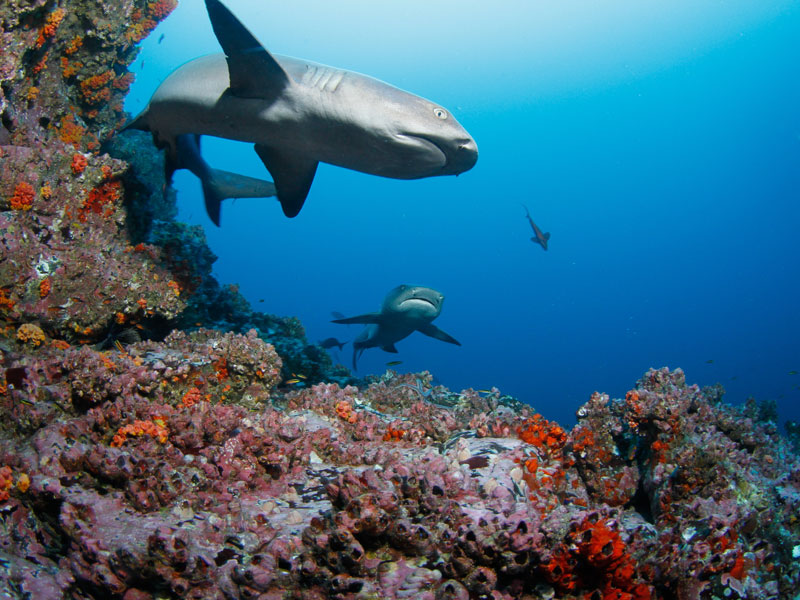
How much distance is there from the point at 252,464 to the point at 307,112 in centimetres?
355

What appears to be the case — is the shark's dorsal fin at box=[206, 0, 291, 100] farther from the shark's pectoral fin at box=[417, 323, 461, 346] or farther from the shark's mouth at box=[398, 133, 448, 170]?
the shark's pectoral fin at box=[417, 323, 461, 346]

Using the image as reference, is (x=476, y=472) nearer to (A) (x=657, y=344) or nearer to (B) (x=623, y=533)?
(B) (x=623, y=533)

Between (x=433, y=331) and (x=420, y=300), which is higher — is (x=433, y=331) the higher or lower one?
the higher one

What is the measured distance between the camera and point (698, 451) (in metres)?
3.83

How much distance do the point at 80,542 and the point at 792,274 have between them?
7328 inches

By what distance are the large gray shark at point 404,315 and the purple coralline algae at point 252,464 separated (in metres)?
3.88

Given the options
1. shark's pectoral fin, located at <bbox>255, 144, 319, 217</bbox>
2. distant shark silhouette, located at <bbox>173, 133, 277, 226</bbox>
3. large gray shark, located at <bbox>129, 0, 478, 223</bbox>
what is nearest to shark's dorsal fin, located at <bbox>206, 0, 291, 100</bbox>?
large gray shark, located at <bbox>129, 0, 478, 223</bbox>

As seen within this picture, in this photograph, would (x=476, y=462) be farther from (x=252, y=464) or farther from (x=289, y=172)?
(x=289, y=172)

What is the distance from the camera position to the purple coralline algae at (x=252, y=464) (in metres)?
2.09

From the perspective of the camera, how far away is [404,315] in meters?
11.0

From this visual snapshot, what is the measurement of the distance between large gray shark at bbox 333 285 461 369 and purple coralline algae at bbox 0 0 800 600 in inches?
153

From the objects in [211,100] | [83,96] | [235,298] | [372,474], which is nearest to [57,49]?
[83,96]

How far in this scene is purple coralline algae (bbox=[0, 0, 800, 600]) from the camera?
6.84 ft

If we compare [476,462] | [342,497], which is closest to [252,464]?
[342,497]
